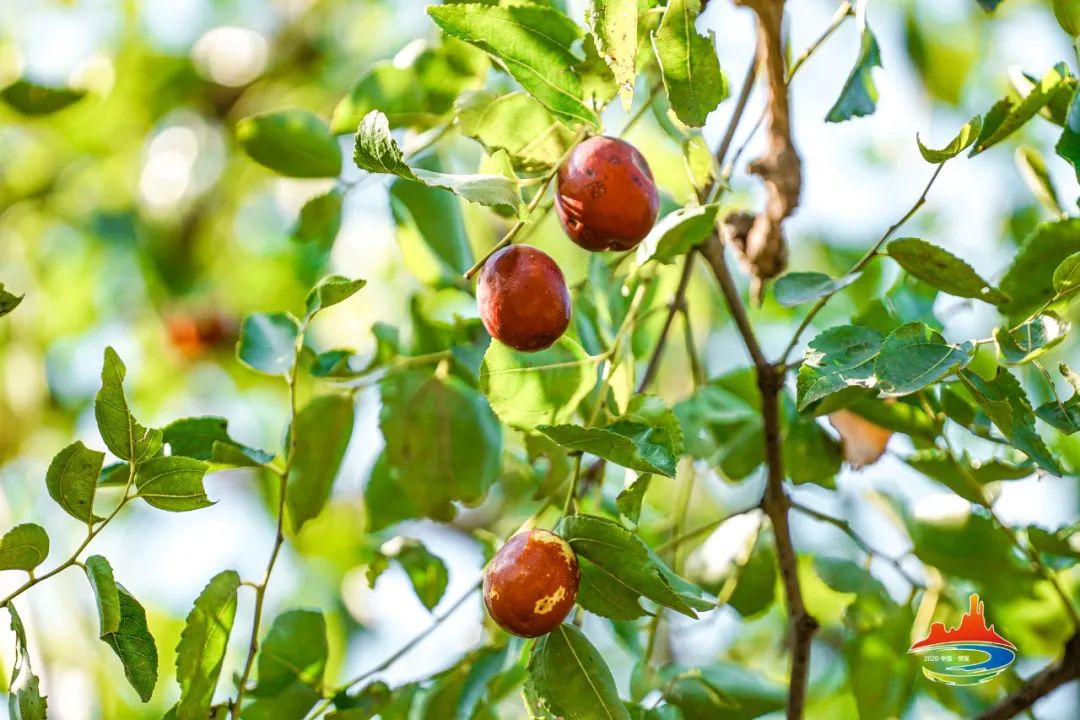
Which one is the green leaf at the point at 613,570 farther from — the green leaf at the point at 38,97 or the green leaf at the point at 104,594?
the green leaf at the point at 38,97

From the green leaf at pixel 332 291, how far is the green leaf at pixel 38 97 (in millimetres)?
1012

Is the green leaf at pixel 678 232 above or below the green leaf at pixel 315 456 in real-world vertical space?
above

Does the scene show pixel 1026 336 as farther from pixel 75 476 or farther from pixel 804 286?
pixel 75 476

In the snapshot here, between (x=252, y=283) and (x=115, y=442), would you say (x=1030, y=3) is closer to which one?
(x=252, y=283)

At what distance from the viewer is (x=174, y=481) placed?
0.90 metres

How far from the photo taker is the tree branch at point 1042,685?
109cm

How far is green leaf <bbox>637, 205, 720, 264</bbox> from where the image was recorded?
82 cm

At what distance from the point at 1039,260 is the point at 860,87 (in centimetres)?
21

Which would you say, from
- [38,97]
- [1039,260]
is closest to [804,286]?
[1039,260]

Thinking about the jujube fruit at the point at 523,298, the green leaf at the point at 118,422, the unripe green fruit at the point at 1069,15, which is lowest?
the green leaf at the point at 118,422

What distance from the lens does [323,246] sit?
1.31 meters

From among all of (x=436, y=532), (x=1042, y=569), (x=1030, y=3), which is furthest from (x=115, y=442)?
(x=1030, y=3)

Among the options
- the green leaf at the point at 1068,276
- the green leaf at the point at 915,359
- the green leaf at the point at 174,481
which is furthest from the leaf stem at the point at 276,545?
the green leaf at the point at 1068,276

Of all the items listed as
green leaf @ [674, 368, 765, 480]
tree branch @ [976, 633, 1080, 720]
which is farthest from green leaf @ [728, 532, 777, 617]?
tree branch @ [976, 633, 1080, 720]
